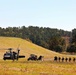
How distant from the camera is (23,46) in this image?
408 ft

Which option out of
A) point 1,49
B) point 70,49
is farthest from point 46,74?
point 70,49

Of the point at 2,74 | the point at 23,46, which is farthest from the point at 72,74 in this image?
the point at 23,46

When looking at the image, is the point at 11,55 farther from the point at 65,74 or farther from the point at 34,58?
the point at 65,74

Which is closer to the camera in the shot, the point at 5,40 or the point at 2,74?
the point at 2,74

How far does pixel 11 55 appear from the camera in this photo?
198 ft

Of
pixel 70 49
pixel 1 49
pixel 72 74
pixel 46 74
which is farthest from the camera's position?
pixel 70 49

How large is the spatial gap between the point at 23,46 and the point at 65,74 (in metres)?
94.7

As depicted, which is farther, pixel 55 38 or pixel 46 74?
pixel 55 38

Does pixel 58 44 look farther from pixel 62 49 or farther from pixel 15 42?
pixel 15 42

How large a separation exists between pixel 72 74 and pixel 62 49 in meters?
144

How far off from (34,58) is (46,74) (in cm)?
3846

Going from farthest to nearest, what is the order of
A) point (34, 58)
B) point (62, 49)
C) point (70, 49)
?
point (62, 49) < point (70, 49) < point (34, 58)

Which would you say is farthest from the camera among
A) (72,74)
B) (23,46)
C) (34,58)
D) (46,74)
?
(23,46)

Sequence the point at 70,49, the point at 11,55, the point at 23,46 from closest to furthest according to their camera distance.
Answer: the point at 11,55, the point at 23,46, the point at 70,49
